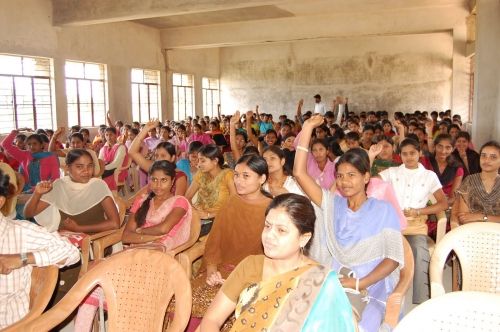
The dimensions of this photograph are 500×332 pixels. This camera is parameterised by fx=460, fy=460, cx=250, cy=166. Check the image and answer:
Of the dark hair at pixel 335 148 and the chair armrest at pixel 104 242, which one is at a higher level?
the dark hair at pixel 335 148

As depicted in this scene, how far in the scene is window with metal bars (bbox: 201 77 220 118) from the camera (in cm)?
1608

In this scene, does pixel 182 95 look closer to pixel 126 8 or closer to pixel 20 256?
pixel 126 8

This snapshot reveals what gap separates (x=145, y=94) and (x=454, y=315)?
1221 cm

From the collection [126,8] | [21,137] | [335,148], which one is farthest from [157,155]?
[126,8]

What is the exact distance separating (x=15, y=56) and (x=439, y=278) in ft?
29.2

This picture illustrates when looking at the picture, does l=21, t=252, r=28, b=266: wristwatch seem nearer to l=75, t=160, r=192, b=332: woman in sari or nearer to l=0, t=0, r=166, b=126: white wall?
l=75, t=160, r=192, b=332: woman in sari

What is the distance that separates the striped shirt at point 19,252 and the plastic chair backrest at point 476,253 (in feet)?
5.34

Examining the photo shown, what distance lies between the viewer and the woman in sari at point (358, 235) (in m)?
2.04

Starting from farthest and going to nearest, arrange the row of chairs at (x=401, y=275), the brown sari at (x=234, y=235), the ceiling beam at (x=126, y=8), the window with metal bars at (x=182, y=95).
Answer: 1. the window with metal bars at (x=182, y=95)
2. the ceiling beam at (x=126, y=8)
3. the brown sari at (x=234, y=235)
4. the row of chairs at (x=401, y=275)

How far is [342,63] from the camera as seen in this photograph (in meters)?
14.8

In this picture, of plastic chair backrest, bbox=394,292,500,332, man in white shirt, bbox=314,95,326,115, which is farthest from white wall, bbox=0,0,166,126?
plastic chair backrest, bbox=394,292,500,332

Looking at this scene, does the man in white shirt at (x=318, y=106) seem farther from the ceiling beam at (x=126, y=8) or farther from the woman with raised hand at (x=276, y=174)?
the woman with raised hand at (x=276, y=174)

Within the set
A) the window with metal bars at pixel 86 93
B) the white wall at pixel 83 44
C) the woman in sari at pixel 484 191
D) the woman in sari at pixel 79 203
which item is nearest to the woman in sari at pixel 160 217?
the woman in sari at pixel 79 203

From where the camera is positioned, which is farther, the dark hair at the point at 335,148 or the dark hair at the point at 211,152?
the dark hair at the point at 335,148
